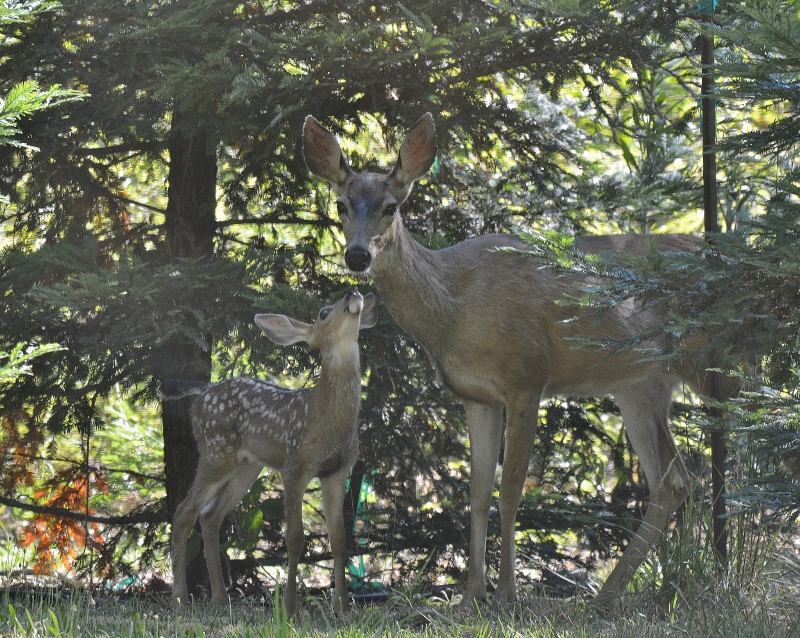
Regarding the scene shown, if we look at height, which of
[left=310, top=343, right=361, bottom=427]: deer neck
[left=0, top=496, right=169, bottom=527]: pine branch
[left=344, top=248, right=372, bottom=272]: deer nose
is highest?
[left=344, top=248, right=372, bottom=272]: deer nose

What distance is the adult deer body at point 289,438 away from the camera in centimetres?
600

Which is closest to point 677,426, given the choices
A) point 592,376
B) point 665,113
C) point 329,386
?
point 592,376

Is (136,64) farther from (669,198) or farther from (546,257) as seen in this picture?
(669,198)

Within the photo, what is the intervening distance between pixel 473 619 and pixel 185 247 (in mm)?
3983

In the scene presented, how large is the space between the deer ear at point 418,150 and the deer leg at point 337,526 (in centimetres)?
184

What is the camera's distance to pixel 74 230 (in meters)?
7.63

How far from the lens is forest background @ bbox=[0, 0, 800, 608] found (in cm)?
672

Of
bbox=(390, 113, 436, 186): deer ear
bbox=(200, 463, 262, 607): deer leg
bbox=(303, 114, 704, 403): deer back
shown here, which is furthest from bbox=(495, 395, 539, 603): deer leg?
bbox=(200, 463, 262, 607): deer leg

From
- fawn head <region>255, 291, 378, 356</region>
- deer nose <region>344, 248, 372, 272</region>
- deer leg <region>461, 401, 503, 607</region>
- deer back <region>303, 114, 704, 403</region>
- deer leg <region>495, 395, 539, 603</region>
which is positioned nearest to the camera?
deer nose <region>344, 248, 372, 272</region>

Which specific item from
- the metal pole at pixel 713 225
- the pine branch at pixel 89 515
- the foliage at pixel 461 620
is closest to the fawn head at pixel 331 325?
the foliage at pixel 461 620

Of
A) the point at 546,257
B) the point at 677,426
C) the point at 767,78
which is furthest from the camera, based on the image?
the point at 677,426

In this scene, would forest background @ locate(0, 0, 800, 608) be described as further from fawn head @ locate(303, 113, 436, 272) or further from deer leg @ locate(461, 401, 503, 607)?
deer leg @ locate(461, 401, 503, 607)

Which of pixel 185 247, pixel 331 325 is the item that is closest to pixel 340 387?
pixel 331 325

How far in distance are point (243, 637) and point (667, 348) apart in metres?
2.19
